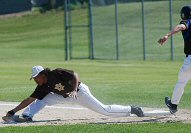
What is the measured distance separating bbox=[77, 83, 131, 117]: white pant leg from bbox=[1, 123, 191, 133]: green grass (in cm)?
80

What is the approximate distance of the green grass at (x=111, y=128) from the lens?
10.9 m

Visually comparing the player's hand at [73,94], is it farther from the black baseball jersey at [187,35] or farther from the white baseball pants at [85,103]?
the black baseball jersey at [187,35]

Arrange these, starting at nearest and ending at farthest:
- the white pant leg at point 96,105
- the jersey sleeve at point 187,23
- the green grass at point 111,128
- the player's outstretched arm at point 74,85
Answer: the green grass at point 111,128 → the player's outstretched arm at point 74,85 → the jersey sleeve at point 187,23 → the white pant leg at point 96,105

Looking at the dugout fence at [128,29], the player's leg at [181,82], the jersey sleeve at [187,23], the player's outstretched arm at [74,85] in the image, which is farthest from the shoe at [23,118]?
the dugout fence at [128,29]

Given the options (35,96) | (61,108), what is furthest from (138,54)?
(35,96)

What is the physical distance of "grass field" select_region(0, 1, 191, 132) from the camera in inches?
632

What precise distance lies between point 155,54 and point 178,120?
25.4m

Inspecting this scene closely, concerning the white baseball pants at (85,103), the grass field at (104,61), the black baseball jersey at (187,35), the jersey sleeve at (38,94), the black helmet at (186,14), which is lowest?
the grass field at (104,61)

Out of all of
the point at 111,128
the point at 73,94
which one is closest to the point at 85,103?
the point at 73,94

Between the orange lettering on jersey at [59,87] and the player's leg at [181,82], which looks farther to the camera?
the player's leg at [181,82]

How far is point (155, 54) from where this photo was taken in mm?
37562

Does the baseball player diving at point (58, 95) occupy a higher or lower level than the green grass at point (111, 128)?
higher

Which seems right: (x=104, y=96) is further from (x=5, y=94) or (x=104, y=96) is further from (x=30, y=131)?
(x=30, y=131)

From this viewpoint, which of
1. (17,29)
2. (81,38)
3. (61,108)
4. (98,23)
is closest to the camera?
(61,108)
